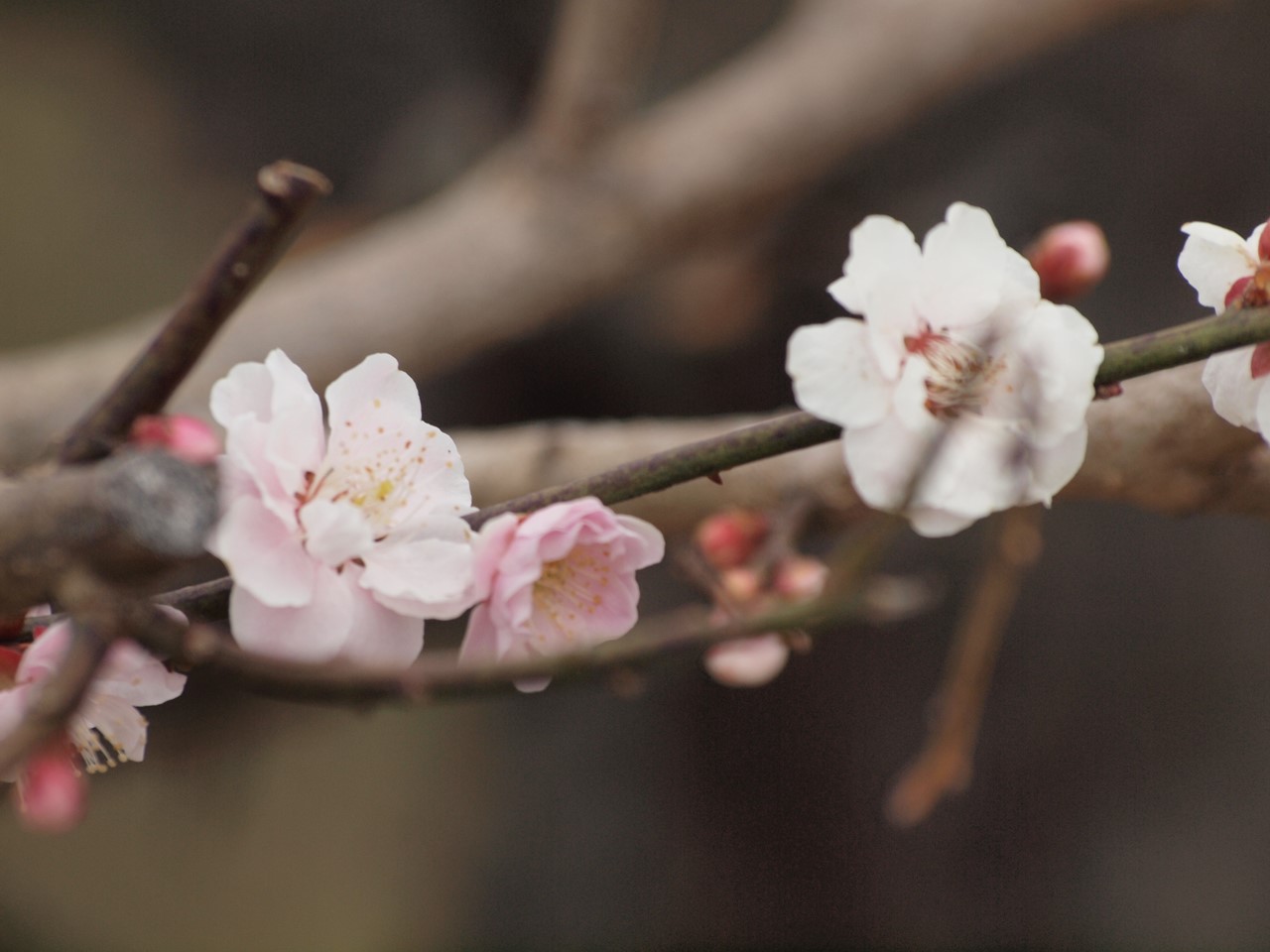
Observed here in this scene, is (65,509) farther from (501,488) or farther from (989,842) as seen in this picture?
(989,842)

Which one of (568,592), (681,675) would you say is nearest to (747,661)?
(568,592)

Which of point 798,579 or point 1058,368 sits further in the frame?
point 798,579

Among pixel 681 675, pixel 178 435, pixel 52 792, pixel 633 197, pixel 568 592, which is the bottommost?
pixel 52 792

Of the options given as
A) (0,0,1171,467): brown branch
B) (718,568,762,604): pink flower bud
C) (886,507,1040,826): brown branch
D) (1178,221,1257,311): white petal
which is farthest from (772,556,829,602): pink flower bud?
(0,0,1171,467): brown branch

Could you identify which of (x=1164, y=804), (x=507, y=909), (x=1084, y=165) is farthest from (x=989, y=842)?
(x=1084, y=165)

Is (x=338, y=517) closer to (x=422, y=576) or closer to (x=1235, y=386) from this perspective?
(x=422, y=576)

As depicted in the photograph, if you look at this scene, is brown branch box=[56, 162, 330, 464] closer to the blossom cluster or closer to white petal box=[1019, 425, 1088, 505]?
the blossom cluster

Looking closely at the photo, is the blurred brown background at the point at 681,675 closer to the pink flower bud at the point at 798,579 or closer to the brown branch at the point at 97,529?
the pink flower bud at the point at 798,579

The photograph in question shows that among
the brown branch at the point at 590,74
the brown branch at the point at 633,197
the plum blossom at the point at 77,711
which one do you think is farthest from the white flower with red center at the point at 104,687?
the brown branch at the point at 590,74
